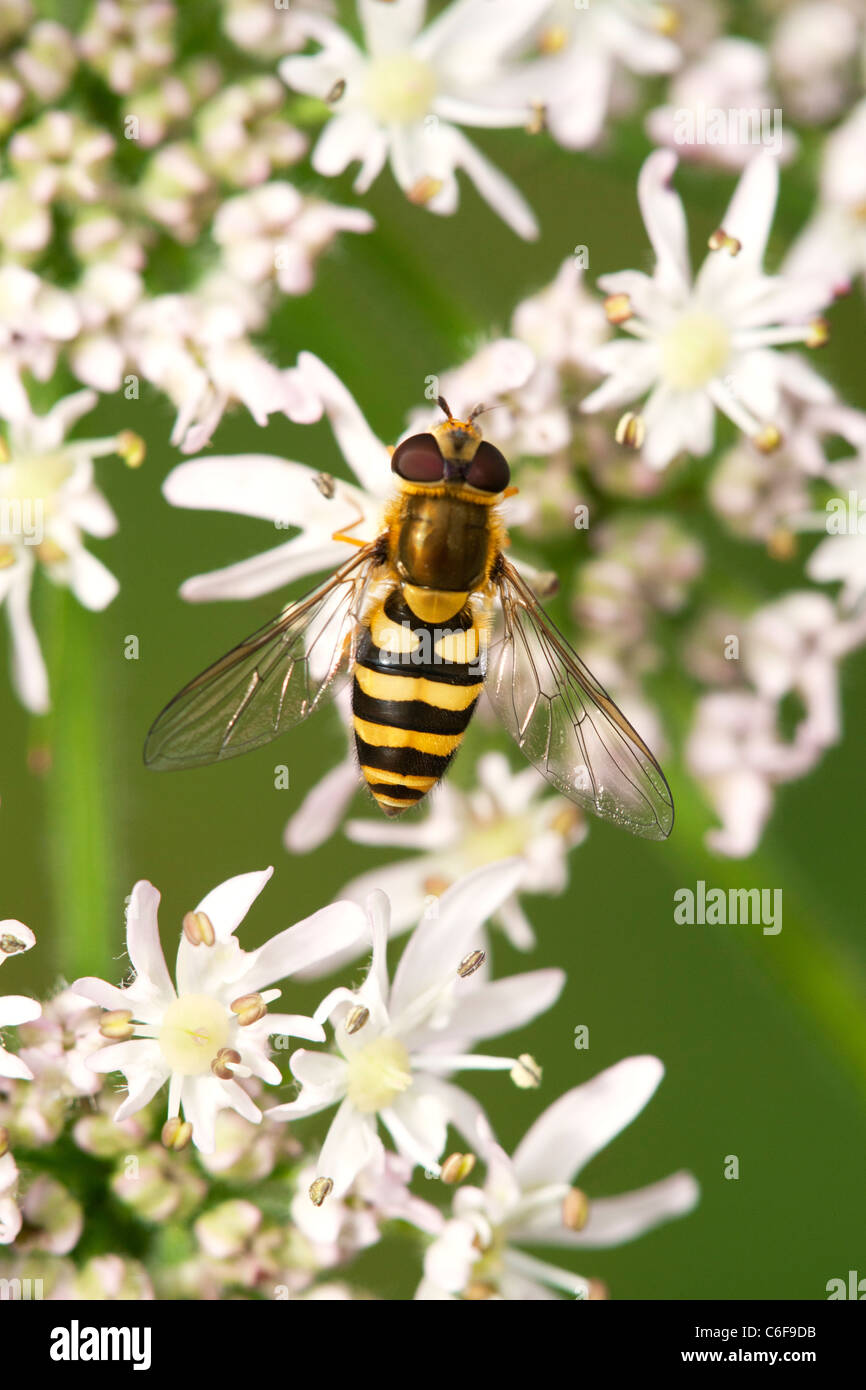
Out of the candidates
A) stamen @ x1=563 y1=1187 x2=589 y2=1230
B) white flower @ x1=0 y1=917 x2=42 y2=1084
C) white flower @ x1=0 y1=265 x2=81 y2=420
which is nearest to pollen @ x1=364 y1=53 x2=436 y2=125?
white flower @ x1=0 y1=265 x2=81 y2=420

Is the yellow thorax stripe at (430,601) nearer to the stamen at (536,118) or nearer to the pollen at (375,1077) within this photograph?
the pollen at (375,1077)

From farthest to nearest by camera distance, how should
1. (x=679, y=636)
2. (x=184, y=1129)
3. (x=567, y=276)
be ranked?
(x=679, y=636) < (x=567, y=276) < (x=184, y=1129)

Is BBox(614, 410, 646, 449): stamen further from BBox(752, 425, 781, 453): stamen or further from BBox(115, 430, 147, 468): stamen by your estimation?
BBox(115, 430, 147, 468): stamen

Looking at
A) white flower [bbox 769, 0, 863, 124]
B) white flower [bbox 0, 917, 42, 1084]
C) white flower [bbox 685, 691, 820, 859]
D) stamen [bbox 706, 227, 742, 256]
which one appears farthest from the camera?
white flower [bbox 769, 0, 863, 124]

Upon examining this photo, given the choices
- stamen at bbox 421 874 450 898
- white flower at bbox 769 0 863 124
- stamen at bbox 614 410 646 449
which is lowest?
stamen at bbox 421 874 450 898

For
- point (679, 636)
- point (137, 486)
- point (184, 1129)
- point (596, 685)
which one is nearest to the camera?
point (184, 1129)

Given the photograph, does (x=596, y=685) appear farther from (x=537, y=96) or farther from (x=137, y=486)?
(x=137, y=486)
